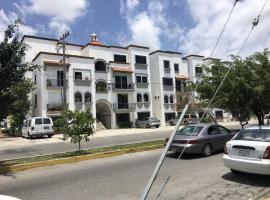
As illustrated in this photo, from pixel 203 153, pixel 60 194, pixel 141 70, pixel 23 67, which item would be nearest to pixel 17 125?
pixel 141 70

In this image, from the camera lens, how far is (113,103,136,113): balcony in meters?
47.4

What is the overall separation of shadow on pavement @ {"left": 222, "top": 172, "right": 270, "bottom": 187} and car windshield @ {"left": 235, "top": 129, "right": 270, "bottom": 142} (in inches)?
40.3

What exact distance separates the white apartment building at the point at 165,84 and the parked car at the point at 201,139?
129 ft

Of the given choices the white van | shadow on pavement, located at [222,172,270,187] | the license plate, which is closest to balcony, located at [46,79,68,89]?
the white van

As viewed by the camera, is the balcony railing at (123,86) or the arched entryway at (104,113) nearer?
the arched entryway at (104,113)

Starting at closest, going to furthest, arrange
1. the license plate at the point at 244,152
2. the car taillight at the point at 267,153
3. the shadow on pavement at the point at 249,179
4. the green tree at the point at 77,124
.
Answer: the car taillight at the point at 267,153
the shadow on pavement at the point at 249,179
the license plate at the point at 244,152
the green tree at the point at 77,124

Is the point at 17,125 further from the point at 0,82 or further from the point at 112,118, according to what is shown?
the point at 0,82

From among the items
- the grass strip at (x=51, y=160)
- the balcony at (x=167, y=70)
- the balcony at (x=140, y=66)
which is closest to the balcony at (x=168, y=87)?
the balcony at (x=167, y=70)

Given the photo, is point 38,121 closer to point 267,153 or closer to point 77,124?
point 77,124

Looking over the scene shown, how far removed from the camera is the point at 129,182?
8.80 m

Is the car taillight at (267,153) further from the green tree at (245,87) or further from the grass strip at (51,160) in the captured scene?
the green tree at (245,87)

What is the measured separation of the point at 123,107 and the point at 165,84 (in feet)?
33.1

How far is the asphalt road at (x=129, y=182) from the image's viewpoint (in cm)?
→ 744

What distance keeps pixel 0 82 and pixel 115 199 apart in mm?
7244
